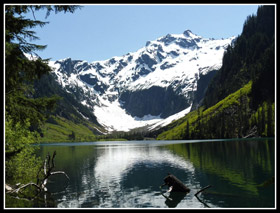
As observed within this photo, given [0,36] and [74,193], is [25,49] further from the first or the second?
[74,193]

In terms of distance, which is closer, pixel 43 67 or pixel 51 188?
pixel 43 67

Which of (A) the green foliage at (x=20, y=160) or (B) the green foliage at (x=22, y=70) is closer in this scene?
(B) the green foliage at (x=22, y=70)

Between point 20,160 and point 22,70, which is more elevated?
point 22,70

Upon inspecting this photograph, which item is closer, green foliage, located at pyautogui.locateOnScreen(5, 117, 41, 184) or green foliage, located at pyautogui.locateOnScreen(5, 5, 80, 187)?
green foliage, located at pyautogui.locateOnScreen(5, 5, 80, 187)

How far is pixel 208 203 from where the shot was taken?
3522 centimetres

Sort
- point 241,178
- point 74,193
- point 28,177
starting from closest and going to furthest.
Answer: point 28,177 → point 74,193 → point 241,178

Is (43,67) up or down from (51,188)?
up

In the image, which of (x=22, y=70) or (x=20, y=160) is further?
(x=20, y=160)

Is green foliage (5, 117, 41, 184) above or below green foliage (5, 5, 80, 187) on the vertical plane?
below

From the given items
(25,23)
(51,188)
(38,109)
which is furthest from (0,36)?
(51,188)

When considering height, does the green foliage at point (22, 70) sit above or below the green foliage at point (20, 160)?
above

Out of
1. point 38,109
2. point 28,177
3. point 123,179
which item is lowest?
point 123,179

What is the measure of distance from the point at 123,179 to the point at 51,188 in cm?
Result: 1640

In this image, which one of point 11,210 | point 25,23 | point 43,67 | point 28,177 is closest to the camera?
point 11,210
